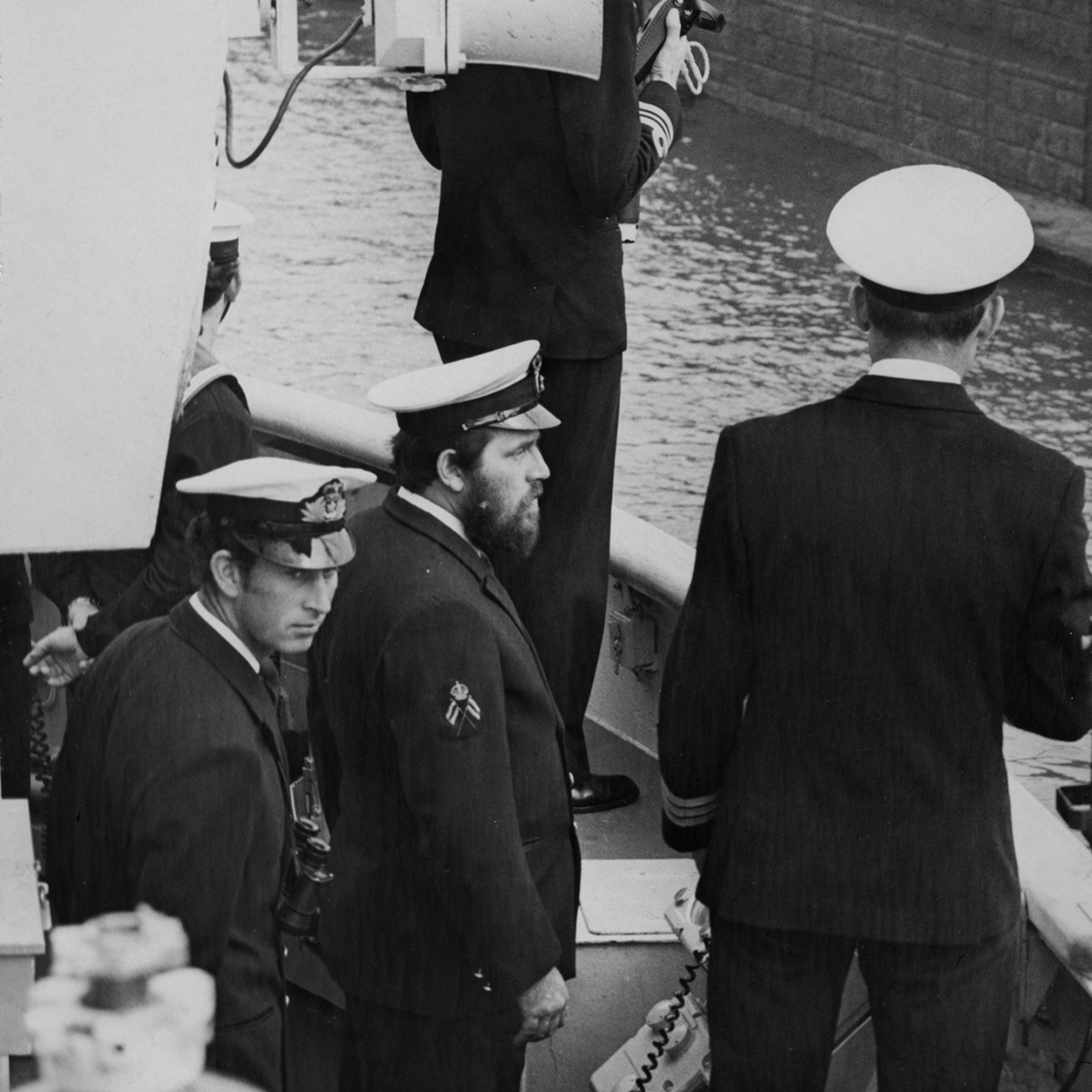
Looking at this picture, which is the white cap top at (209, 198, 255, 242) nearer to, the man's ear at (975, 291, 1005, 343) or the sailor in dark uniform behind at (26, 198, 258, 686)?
the sailor in dark uniform behind at (26, 198, 258, 686)

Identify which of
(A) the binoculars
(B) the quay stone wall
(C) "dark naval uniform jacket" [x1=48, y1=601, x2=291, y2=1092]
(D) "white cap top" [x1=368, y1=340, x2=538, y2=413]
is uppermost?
(D) "white cap top" [x1=368, y1=340, x2=538, y2=413]

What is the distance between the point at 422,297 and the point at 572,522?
46 cm

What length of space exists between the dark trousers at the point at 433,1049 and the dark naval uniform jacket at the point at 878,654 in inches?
15.1

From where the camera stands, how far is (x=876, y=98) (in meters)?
13.5

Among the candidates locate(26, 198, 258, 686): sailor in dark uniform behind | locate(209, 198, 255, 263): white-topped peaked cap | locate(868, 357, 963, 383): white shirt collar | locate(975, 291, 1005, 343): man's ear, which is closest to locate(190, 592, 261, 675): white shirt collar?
locate(26, 198, 258, 686): sailor in dark uniform behind

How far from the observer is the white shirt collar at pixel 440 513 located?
2768 mm

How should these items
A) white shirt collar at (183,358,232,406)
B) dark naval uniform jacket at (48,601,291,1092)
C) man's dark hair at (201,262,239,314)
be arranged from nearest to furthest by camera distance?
dark naval uniform jacket at (48,601,291,1092) < white shirt collar at (183,358,232,406) < man's dark hair at (201,262,239,314)

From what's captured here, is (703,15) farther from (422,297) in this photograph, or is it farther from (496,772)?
(496,772)

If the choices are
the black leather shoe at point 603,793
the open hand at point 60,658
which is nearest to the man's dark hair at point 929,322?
the open hand at point 60,658

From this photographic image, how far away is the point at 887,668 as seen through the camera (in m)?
2.50

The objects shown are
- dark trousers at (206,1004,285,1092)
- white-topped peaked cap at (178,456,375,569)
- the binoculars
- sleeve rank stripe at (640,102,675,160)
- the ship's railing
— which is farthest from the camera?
sleeve rank stripe at (640,102,675,160)

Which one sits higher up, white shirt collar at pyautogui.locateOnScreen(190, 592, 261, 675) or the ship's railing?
white shirt collar at pyautogui.locateOnScreen(190, 592, 261, 675)

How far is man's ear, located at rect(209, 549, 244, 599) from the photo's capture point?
99.3 inches

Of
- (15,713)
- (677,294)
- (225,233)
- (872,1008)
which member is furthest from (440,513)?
(677,294)
